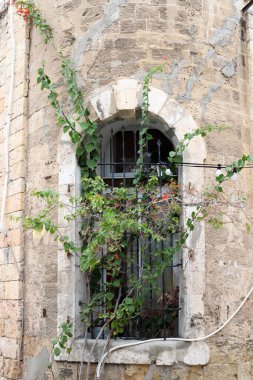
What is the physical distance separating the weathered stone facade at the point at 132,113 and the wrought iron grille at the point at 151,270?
253 mm

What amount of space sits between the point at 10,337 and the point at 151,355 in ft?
5.41

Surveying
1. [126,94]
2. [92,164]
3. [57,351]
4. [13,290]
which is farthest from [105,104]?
[57,351]

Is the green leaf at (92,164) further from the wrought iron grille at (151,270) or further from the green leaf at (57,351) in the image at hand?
the green leaf at (57,351)

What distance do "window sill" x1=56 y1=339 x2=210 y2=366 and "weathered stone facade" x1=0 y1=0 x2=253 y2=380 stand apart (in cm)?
1

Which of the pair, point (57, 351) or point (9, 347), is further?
point (9, 347)

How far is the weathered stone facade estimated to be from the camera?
16.3 ft

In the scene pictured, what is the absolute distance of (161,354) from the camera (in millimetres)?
4824

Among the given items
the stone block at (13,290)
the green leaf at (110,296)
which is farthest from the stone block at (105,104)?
the stone block at (13,290)

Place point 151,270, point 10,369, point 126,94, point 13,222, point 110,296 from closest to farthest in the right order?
point 110,296, point 151,270, point 126,94, point 10,369, point 13,222

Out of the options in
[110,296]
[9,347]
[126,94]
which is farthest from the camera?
[9,347]

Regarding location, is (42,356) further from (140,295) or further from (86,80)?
(86,80)

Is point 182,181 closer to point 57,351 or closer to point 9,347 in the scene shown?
point 57,351

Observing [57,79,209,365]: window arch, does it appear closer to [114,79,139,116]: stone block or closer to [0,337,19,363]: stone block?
[114,79,139,116]: stone block

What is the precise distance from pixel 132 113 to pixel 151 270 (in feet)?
5.17
